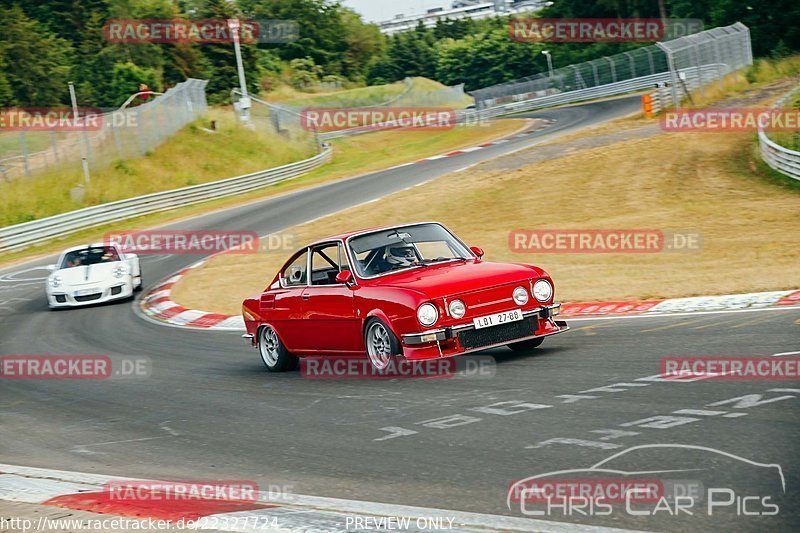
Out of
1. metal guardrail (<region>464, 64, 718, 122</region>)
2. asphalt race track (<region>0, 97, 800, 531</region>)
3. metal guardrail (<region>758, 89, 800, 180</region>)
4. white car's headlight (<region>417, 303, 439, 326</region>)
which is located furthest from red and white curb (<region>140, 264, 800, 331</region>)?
metal guardrail (<region>464, 64, 718, 122</region>)

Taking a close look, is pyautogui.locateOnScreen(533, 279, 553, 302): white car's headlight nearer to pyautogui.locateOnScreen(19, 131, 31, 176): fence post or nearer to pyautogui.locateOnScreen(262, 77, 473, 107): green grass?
pyautogui.locateOnScreen(19, 131, 31, 176): fence post

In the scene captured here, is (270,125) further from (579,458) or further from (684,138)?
(579,458)

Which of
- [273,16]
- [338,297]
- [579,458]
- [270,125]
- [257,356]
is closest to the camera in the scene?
[579,458]

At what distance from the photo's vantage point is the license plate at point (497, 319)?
9.12m

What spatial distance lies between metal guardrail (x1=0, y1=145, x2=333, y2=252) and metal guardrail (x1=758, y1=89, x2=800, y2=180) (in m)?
20.5

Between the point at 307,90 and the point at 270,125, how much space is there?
152ft

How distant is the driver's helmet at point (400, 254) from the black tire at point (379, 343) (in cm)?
86

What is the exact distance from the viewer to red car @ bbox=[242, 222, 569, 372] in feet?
29.7

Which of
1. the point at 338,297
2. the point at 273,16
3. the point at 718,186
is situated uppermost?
the point at 273,16

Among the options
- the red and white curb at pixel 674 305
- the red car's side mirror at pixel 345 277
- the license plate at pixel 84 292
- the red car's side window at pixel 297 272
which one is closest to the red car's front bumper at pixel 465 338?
the red car's side mirror at pixel 345 277

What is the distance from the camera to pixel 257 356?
12.4 meters

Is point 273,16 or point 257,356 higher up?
point 273,16

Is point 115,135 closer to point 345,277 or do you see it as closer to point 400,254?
point 400,254

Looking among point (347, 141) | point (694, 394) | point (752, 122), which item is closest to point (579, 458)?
point (694, 394)
